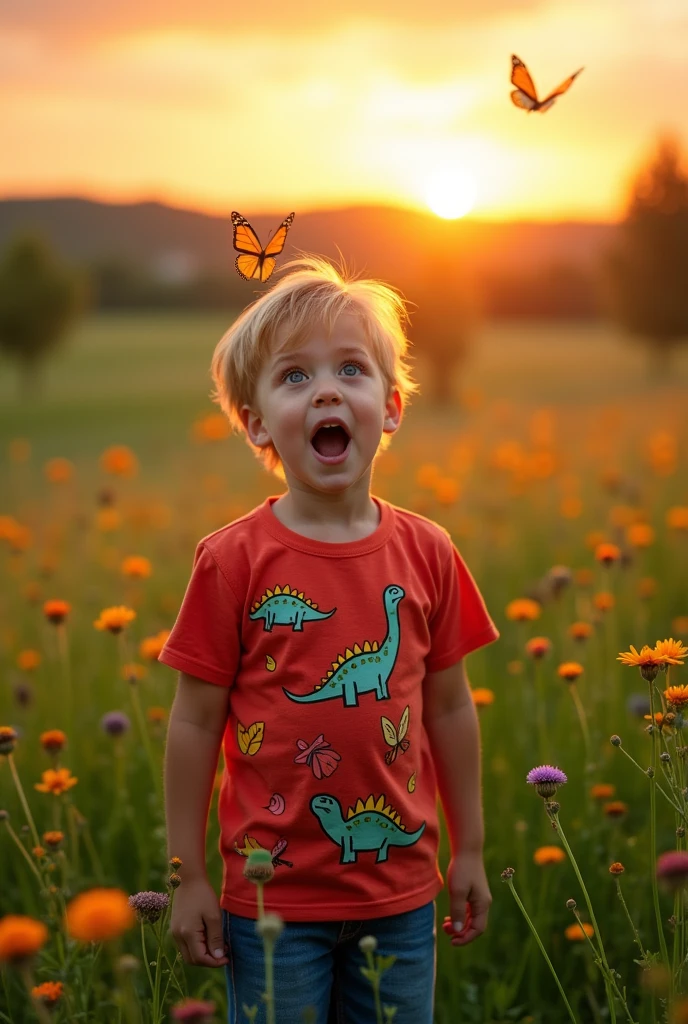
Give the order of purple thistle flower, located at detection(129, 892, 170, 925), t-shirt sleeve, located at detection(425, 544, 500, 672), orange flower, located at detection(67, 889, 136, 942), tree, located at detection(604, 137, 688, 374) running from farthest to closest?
1. tree, located at detection(604, 137, 688, 374)
2. t-shirt sleeve, located at detection(425, 544, 500, 672)
3. purple thistle flower, located at detection(129, 892, 170, 925)
4. orange flower, located at detection(67, 889, 136, 942)

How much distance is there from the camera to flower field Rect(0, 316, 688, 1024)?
152 centimetres

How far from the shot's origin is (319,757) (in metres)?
1.60

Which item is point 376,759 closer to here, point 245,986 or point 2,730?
point 245,986

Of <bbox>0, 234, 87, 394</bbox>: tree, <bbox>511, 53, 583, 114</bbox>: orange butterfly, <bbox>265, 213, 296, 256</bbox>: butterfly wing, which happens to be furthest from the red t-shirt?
<bbox>0, 234, 87, 394</bbox>: tree

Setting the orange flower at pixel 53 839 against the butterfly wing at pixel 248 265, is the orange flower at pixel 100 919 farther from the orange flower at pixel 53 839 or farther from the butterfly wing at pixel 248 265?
the butterfly wing at pixel 248 265

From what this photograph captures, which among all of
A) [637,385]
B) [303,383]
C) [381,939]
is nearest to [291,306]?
[303,383]

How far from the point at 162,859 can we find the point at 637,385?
22120mm

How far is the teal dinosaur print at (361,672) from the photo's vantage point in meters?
1.61

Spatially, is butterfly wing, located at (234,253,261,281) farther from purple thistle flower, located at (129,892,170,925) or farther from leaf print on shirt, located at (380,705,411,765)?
purple thistle flower, located at (129,892,170,925)

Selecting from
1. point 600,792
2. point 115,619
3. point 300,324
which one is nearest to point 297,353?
point 300,324

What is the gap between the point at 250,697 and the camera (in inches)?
65.1

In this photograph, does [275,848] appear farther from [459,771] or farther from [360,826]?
[459,771]

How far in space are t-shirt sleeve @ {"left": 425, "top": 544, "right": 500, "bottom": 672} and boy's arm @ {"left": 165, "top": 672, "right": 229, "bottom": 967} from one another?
0.37 meters

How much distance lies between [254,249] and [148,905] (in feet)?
3.40
